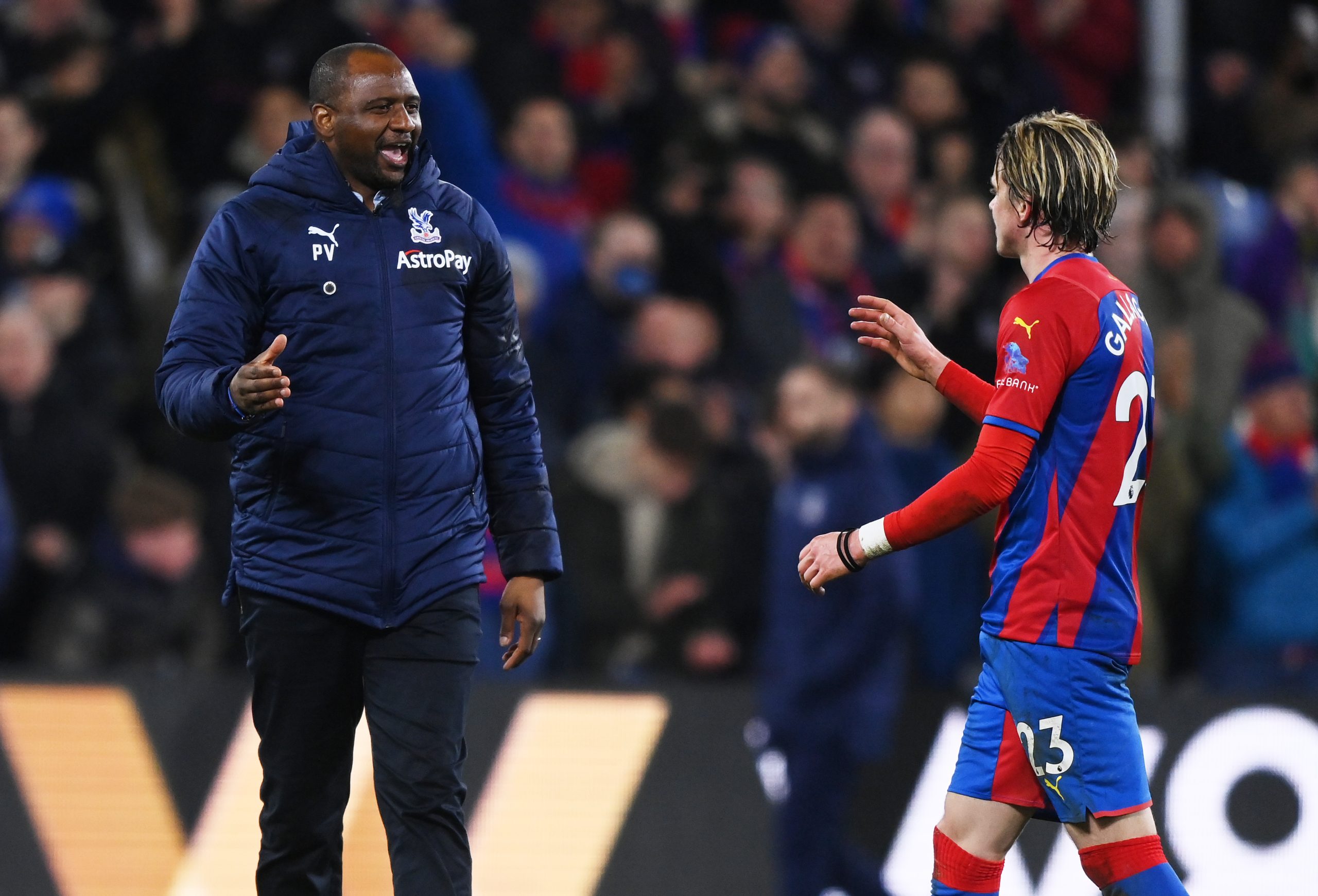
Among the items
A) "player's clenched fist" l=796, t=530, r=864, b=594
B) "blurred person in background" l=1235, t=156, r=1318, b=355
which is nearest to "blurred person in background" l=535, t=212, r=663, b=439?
"blurred person in background" l=1235, t=156, r=1318, b=355

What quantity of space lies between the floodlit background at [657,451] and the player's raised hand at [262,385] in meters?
3.65

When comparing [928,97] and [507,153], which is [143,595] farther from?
[928,97]

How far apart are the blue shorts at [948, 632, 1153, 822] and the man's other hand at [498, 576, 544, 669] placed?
110 centimetres

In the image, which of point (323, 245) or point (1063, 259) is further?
point (323, 245)

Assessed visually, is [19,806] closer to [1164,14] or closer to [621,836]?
[621,836]

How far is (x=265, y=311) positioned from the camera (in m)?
4.49

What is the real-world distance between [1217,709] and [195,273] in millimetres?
4578

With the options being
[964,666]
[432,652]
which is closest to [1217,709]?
[964,666]

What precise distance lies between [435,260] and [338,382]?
37cm

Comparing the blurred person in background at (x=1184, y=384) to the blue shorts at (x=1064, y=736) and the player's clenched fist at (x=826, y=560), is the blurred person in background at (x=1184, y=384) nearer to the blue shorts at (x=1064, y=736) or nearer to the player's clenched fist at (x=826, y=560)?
the blue shorts at (x=1064, y=736)

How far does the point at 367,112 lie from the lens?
4.46 m

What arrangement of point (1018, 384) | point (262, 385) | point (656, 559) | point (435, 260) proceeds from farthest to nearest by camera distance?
point (656, 559)
point (435, 260)
point (1018, 384)
point (262, 385)

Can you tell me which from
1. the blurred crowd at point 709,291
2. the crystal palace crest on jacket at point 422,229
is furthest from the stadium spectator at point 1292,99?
the crystal palace crest on jacket at point 422,229

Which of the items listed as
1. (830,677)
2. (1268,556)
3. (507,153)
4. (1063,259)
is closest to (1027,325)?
(1063,259)
